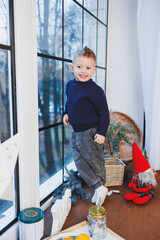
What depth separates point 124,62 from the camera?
8.45 ft

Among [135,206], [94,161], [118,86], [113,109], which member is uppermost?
[118,86]

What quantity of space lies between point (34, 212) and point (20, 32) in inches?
36.7

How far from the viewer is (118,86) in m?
2.60

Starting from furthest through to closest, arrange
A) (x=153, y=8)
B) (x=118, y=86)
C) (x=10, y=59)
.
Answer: (x=118, y=86) → (x=153, y=8) → (x=10, y=59)

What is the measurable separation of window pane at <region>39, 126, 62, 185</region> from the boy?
0.48ft

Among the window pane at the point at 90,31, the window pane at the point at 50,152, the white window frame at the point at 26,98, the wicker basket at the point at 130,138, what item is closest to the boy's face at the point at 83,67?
the white window frame at the point at 26,98

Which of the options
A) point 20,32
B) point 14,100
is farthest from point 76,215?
point 20,32

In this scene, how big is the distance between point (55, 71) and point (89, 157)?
65 cm

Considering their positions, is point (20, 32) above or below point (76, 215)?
above

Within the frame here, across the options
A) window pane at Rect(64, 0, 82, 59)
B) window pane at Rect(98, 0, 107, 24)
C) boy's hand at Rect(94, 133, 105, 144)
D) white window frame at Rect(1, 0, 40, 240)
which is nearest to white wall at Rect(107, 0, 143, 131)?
window pane at Rect(98, 0, 107, 24)

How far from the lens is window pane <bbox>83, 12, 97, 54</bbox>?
6.96ft

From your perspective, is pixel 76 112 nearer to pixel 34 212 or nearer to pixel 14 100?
pixel 14 100

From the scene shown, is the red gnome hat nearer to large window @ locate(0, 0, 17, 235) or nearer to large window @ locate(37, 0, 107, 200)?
large window @ locate(37, 0, 107, 200)

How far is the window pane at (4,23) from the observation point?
114cm
